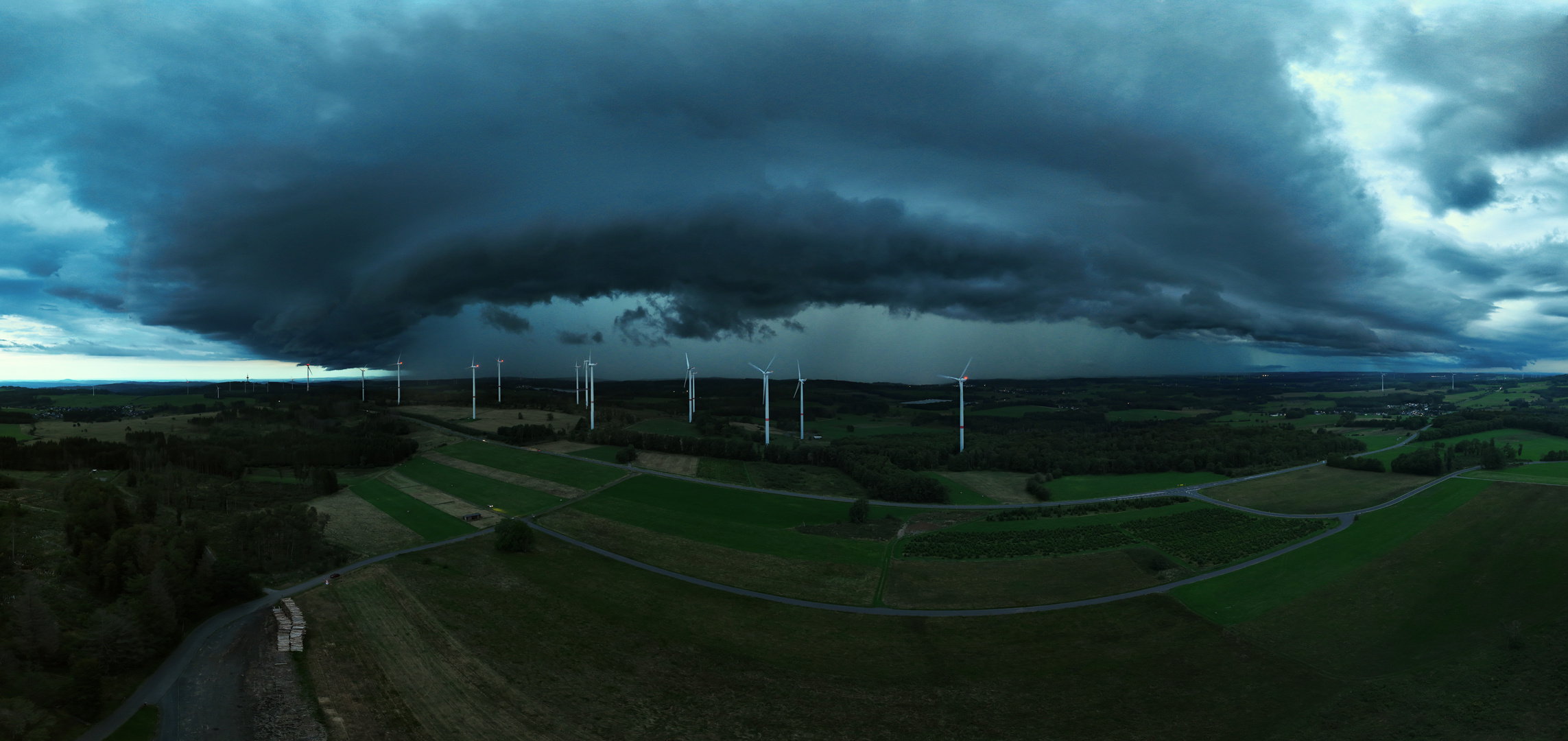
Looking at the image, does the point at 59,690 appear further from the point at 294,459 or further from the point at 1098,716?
the point at 294,459

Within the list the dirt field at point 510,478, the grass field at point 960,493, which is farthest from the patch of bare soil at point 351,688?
the grass field at point 960,493

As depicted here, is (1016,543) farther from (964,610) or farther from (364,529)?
(364,529)

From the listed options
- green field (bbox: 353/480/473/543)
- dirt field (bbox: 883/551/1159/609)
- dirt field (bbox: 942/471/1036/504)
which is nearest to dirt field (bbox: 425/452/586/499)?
green field (bbox: 353/480/473/543)

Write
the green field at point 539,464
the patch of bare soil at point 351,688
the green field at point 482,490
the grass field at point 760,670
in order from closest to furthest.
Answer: the patch of bare soil at point 351,688 → the grass field at point 760,670 → the green field at point 482,490 → the green field at point 539,464

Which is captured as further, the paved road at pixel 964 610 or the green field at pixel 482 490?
the green field at pixel 482 490

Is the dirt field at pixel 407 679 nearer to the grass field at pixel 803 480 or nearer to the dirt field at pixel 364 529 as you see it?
the dirt field at pixel 364 529

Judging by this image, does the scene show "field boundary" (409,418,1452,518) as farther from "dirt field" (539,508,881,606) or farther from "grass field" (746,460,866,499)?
"dirt field" (539,508,881,606)

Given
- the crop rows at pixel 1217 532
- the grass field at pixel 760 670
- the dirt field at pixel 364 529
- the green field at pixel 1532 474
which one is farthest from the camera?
the green field at pixel 1532 474
